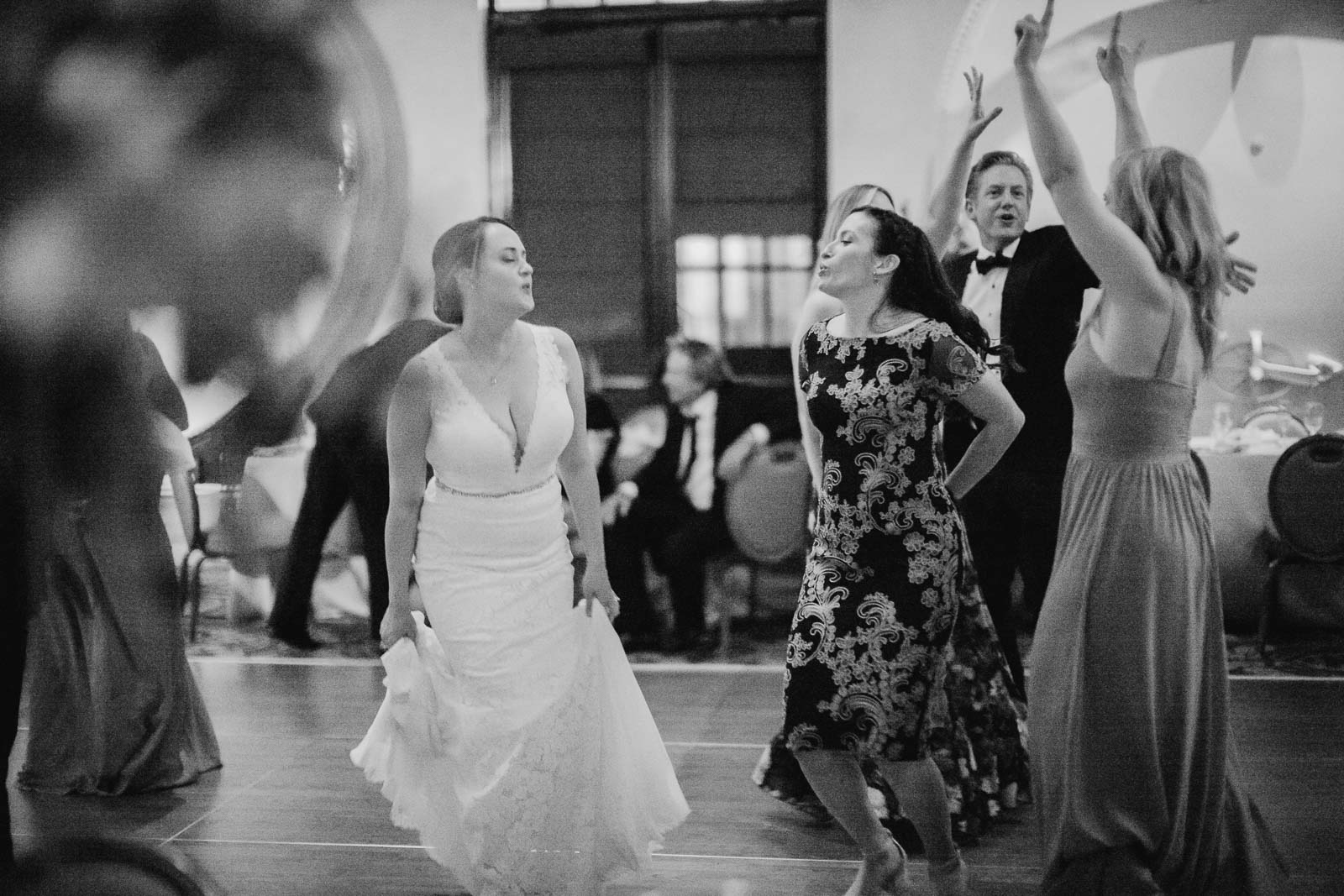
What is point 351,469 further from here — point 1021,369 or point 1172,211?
point 1172,211

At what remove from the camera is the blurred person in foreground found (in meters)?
0.32

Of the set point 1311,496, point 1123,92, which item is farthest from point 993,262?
point 1311,496

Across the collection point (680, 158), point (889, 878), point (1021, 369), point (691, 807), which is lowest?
point (691, 807)

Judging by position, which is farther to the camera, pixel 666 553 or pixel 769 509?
pixel 666 553

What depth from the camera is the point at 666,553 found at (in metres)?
4.30

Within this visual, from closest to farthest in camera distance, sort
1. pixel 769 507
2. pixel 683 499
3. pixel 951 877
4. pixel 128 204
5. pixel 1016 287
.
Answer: pixel 128 204, pixel 951 877, pixel 1016 287, pixel 769 507, pixel 683 499

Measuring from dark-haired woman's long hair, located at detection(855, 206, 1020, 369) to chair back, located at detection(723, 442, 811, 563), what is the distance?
6.99 feet

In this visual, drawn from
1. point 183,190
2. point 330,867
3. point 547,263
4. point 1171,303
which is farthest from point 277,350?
point 547,263

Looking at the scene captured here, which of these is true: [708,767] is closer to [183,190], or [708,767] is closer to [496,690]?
[496,690]

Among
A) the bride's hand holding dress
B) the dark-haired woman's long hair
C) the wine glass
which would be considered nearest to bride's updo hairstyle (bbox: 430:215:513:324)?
the bride's hand holding dress

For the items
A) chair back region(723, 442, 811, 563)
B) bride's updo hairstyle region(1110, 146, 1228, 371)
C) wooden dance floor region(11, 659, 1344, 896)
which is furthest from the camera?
chair back region(723, 442, 811, 563)

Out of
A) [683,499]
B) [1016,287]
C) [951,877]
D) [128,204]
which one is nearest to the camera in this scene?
[128,204]

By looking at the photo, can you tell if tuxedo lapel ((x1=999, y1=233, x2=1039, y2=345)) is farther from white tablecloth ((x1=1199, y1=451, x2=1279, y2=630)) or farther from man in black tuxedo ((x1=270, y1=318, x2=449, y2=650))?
white tablecloth ((x1=1199, y1=451, x2=1279, y2=630))

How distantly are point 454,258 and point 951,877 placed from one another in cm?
122
